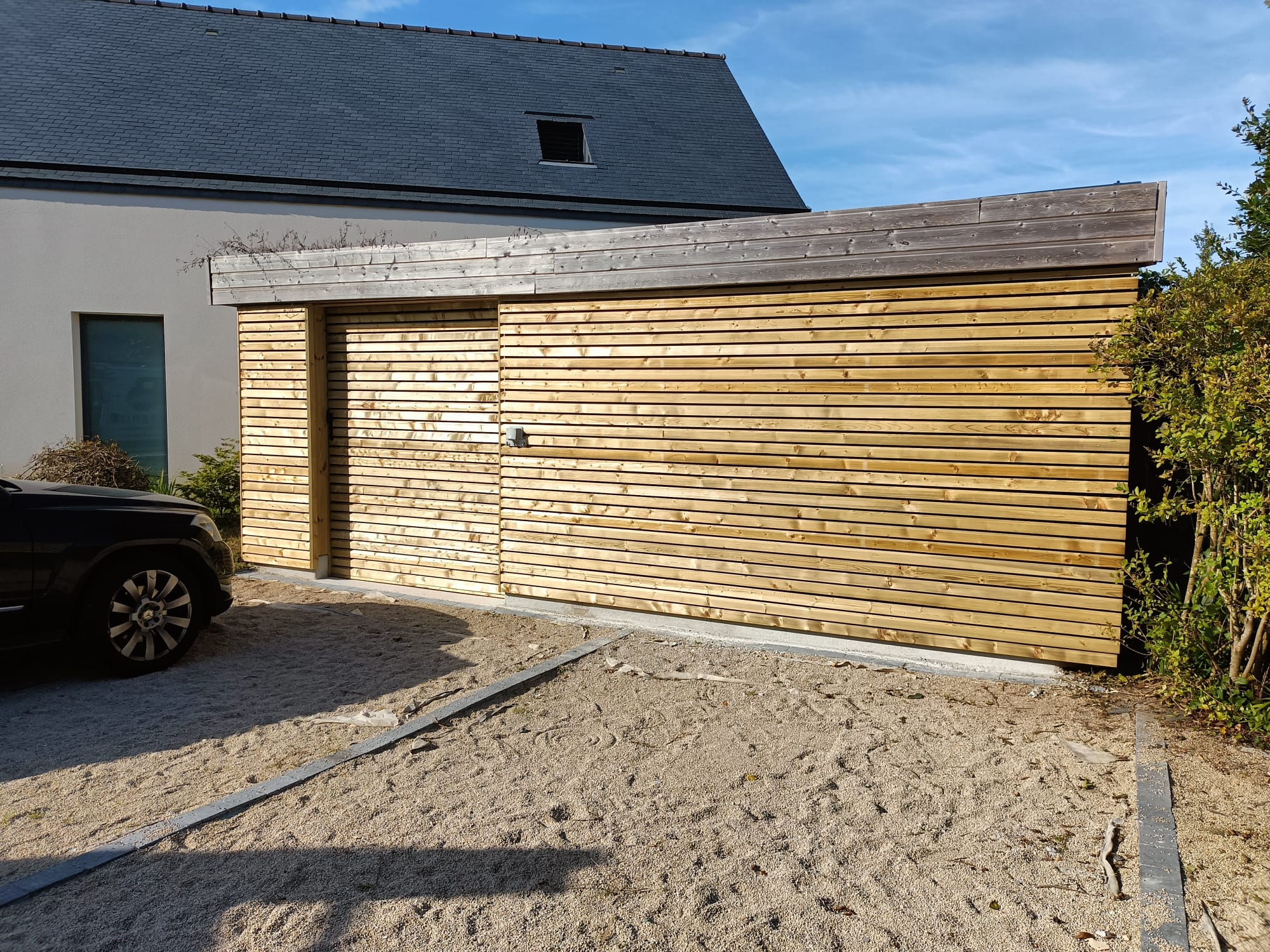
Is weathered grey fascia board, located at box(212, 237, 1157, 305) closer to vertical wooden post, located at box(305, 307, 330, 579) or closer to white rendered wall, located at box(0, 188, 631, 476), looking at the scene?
vertical wooden post, located at box(305, 307, 330, 579)

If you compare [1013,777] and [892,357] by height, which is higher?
[892,357]

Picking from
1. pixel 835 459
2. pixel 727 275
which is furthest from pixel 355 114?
pixel 835 459

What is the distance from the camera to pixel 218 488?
496 inches

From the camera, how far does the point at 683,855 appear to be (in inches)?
143

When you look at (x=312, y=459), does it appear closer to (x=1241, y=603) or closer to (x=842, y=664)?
(x=842, y=664)

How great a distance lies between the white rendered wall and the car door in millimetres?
8962

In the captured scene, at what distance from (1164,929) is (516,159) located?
15.3m

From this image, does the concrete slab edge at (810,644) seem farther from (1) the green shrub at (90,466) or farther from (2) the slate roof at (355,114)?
(2) the slate roof at (355,114)

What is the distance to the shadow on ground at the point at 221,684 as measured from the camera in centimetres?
489

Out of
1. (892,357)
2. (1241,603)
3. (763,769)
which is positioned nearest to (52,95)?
(892,357)

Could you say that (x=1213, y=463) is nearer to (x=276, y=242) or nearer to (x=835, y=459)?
(x=835, y=459)

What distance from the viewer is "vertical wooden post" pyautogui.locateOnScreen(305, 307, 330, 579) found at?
8.62 metres

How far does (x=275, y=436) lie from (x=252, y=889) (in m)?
6.22

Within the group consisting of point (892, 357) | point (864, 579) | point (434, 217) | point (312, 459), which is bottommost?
point (864, 579)
